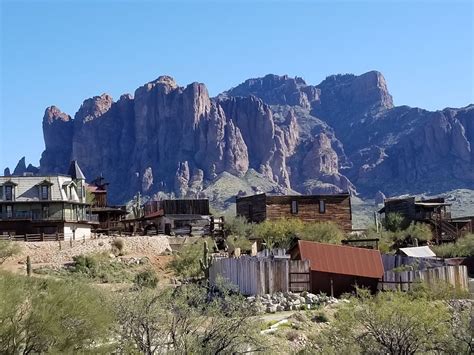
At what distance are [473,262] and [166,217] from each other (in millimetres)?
31319

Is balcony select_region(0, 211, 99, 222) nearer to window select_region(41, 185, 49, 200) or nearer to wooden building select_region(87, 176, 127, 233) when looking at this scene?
window select_region(41, 185, 49, 200)

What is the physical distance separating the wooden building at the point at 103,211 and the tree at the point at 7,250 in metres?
20.0

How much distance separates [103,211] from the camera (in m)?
78.6

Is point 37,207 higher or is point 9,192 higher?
point 9,192

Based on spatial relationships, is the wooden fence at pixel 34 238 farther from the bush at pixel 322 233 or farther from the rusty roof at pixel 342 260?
the rusty roof at pixel 342 260

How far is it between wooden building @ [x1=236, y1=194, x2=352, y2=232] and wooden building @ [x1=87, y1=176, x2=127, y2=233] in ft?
52.2

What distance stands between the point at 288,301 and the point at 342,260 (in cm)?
557

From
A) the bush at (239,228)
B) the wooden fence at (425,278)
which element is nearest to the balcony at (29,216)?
the bush at (239,228)

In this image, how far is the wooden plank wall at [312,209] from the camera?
69.2m

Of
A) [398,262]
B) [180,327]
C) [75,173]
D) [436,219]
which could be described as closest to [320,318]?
[180,327]

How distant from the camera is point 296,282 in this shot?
37938 mm

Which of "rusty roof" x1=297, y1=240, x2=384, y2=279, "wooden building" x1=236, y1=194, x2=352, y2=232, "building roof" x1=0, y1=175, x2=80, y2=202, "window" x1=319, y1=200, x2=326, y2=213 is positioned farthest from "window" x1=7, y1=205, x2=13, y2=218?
"rusty roof" x1=297, y1=240, x2=384, y2=279

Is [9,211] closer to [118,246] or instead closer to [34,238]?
[34,238]

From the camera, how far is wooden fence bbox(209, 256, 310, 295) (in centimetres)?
3697
